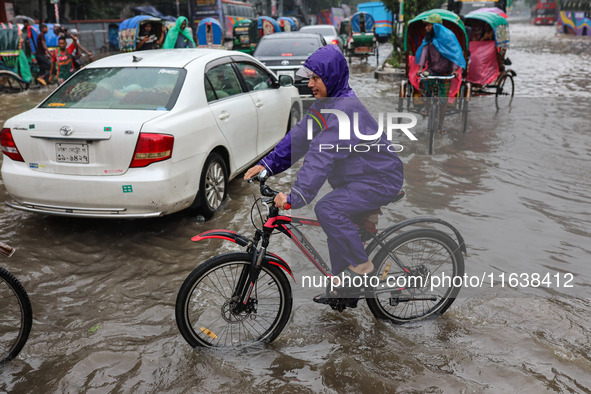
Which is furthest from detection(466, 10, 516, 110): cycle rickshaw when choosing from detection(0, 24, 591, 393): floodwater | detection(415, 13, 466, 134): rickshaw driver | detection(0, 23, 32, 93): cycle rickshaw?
detection(0, 23, 32, 93): cycle rickshaw

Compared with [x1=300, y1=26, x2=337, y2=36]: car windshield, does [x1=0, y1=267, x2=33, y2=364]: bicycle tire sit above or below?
below

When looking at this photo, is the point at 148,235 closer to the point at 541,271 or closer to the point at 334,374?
the point at 334,374

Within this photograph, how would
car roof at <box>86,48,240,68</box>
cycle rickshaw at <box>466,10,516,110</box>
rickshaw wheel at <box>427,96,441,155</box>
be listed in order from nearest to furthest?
car roof at <box>86,48,240,68</box> → rickshaw wheel at <box>427,96,441,155</box> → cycle rickshaw at <box>466,10,516,110</box>

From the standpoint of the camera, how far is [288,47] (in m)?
12.4

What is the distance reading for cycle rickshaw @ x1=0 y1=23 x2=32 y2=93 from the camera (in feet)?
46.7

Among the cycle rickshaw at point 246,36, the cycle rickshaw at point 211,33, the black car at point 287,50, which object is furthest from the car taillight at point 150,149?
the cycle rickshaw at point 211,33

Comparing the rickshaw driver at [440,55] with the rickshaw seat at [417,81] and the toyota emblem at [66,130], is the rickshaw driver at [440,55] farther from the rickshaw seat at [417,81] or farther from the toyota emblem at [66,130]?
the toyota emblem at [66,130]

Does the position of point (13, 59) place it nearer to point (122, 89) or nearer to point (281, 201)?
point (122, 89)

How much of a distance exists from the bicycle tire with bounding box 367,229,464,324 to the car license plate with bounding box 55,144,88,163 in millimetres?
2775

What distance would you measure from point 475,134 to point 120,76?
20.7 feet

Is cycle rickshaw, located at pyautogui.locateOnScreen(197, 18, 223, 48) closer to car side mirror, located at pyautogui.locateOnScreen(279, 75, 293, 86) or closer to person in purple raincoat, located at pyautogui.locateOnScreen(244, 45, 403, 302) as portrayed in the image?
car side mirror, located at pyautogui.locateOnScreen(279, 75, 293, 86)

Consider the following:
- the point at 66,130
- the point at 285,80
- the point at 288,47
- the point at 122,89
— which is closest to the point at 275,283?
the point at 66,130

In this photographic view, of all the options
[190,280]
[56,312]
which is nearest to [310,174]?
[190,280]

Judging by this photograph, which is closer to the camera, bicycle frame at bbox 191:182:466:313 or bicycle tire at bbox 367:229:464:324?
bicycle frame at bbox 191:182:466:313
